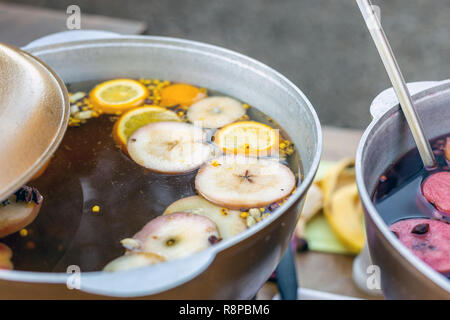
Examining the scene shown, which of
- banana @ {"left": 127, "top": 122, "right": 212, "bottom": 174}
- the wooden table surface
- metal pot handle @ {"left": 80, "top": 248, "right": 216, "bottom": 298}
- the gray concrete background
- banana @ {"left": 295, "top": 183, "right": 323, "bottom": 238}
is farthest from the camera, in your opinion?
the gray concrete background

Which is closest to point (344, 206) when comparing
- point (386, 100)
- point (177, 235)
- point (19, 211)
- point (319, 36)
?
point (386, 100)

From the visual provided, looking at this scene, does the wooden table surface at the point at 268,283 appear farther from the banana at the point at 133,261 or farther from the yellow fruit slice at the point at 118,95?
the banana at the point at 133,261

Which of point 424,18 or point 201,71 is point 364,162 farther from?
point 424,18

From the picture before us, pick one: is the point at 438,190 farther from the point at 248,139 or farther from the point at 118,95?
the point at 118,95

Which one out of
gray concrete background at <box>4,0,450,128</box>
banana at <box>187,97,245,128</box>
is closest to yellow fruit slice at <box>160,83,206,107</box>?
banana at <box>187,97,245,128</box>

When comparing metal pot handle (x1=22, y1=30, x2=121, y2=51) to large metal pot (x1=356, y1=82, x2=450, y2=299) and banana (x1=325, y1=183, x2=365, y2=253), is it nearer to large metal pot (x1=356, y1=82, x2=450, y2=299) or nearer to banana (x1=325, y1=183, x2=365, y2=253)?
large metal pot (x1=356, y1=82, x2=450, y2=299)

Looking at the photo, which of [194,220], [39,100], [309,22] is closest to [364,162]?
[194,220]

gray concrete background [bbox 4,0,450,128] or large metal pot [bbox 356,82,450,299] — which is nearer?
large metal pot [bbox 356,82,450,299]
